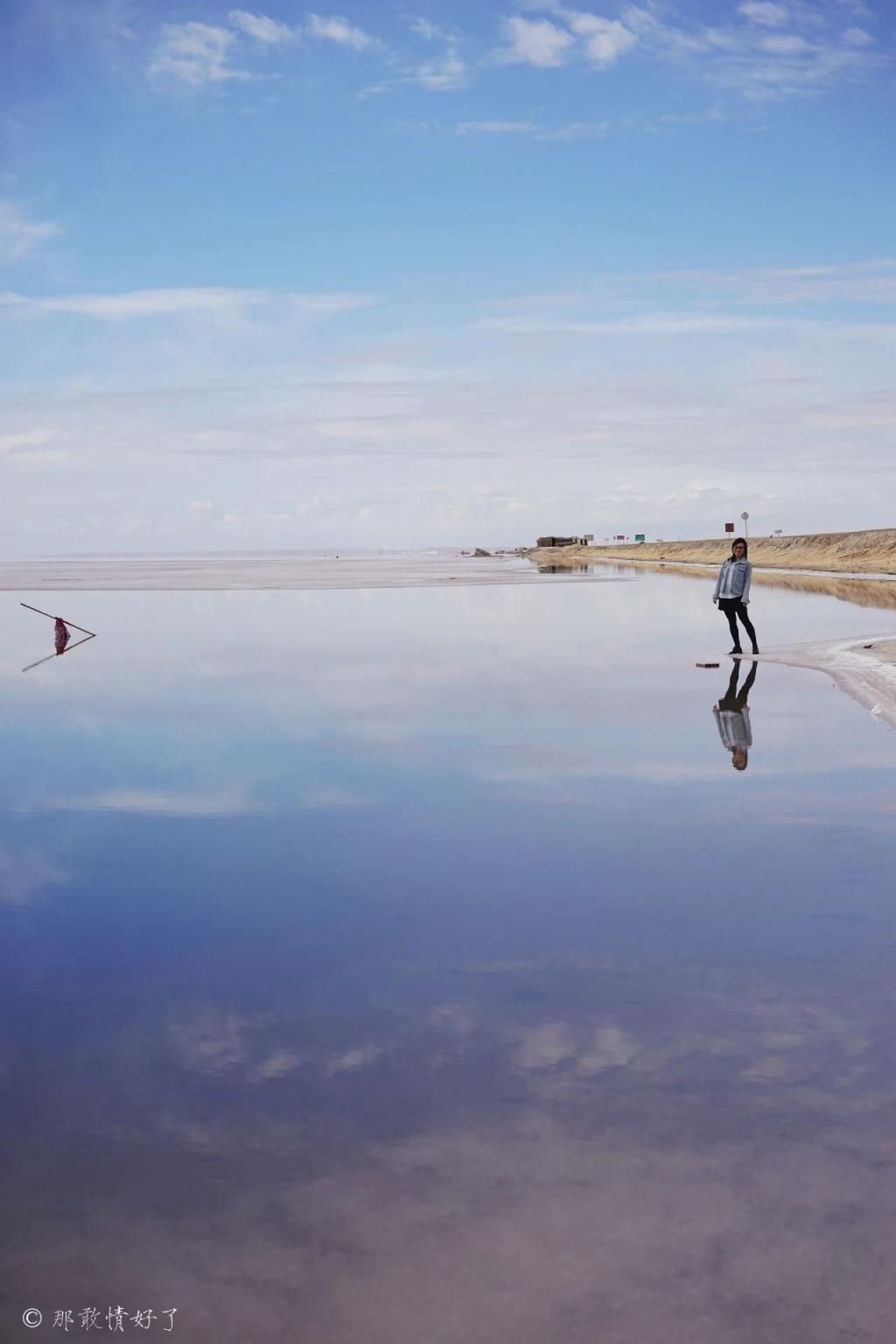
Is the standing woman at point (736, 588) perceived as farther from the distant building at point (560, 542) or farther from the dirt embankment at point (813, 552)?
the distant building at point (560, 542)

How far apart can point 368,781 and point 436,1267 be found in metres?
7.80

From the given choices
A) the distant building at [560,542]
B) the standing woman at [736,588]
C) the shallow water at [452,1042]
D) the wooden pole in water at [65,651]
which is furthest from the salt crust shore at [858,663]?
the distant building at [560,542]

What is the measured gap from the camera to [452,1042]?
5.55 meters

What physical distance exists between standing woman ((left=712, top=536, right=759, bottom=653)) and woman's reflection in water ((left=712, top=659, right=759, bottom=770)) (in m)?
3.70

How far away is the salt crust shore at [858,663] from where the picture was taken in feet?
54.9

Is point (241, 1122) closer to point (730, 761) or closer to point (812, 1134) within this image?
point (812, 1134)

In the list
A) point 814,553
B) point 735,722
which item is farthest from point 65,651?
point 814,553

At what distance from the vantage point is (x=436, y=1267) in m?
3.85

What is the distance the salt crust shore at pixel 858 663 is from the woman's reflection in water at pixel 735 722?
4.75 feet

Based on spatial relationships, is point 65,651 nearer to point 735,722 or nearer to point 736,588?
point 736,588

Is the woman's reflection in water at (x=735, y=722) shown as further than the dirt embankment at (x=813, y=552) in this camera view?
No

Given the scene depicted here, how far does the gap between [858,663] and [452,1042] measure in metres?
16.5

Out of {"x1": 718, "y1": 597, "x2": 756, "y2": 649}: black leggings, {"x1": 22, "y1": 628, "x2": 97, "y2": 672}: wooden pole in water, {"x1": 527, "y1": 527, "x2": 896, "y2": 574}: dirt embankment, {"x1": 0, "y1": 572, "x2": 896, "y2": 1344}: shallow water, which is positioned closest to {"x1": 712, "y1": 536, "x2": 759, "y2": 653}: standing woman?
{"x1": 718, "y1": 597, "x2": 756, "y2": 649}: black leggings

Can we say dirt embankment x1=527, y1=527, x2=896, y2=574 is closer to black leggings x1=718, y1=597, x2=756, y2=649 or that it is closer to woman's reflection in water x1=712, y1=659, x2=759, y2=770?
black leggings x1=718, y1=597, x2=756, y2=649
